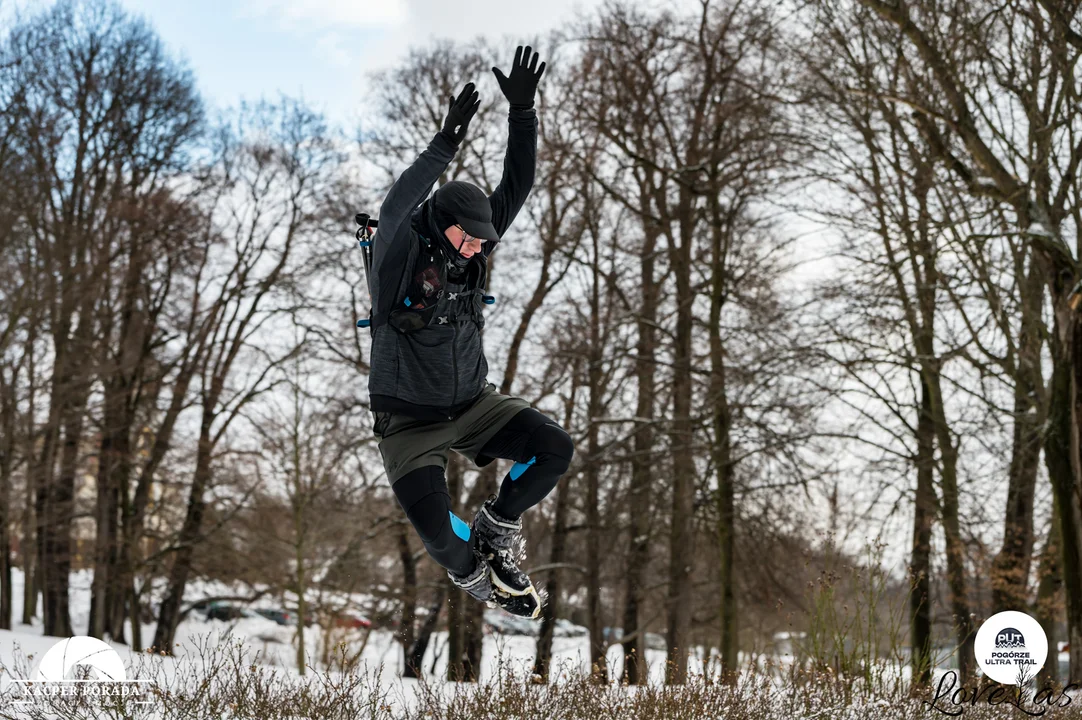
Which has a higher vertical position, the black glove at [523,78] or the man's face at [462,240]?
the black glove at [523,78]

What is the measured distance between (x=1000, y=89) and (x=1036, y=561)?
6745mm

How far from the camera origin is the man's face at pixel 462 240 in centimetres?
468

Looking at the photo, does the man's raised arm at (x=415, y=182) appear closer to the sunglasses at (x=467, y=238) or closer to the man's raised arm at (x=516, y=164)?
the sunglasses at (x=467, y=238)

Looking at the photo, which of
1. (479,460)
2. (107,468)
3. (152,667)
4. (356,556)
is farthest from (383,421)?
(107,468)

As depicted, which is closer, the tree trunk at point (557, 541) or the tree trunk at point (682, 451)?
the tree trunk at point (682, 451)

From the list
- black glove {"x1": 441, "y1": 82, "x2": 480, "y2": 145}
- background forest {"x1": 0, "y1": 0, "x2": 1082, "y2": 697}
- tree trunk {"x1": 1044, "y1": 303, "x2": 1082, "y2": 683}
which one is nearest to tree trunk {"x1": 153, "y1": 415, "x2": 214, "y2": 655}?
background forest {"x1": 0, "y1": 0, "x2": 1082, "y2": 697}

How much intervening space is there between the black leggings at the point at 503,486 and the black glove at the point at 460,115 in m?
1.41

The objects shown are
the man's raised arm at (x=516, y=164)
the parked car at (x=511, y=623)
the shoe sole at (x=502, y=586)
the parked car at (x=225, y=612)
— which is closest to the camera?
the man's raised arm at (x=516, y=164)

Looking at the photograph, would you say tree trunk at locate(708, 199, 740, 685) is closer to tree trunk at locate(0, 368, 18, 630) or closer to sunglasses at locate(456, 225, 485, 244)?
sunglasses at locate(456, 225, 485, 244)

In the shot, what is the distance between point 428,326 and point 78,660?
112 inches

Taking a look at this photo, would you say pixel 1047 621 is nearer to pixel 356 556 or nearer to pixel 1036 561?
pixel 1036 561
